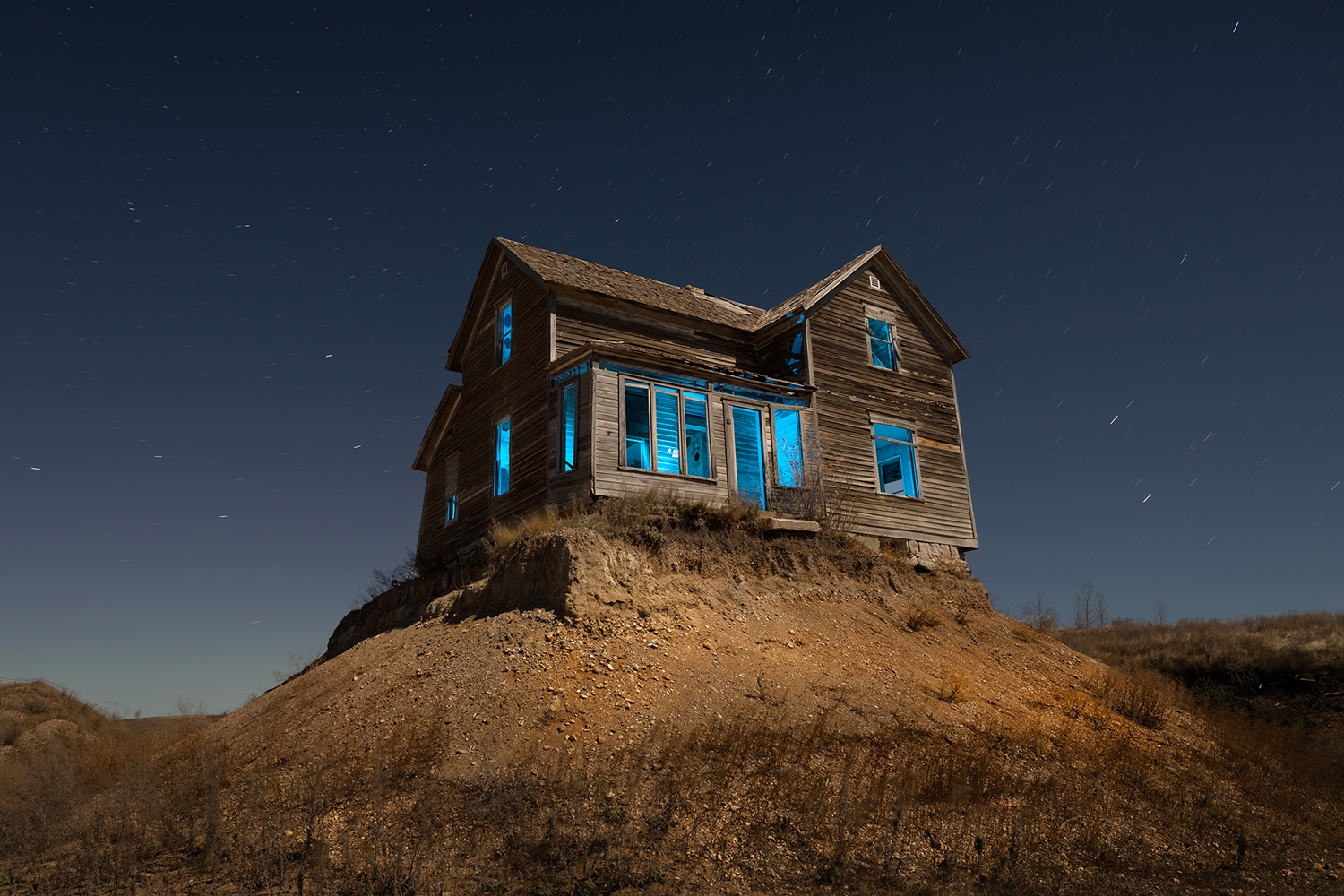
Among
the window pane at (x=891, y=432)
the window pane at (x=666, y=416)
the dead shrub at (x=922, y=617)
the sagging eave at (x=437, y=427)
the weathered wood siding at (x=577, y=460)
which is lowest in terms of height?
the dead shrub at (x=922, y=617)

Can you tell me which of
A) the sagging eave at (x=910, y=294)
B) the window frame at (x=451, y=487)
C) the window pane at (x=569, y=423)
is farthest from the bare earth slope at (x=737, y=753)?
the sagging eave at (x=910, y=294)

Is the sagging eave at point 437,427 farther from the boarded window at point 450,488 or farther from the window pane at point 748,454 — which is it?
the window pane at point 748,454

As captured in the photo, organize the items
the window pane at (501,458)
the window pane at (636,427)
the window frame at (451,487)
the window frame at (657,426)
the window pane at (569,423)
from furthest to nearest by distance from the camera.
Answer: the window frame at (451,487)
the window pane at (636,427)
the window pane at (501,458)
the window pane at (569,423)
the window frame at (657,426)

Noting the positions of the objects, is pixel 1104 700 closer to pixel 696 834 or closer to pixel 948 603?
pixel 948 603

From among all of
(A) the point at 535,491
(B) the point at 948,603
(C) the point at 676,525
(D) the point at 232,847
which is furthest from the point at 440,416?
(D) the point at 232,847

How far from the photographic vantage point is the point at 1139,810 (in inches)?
420

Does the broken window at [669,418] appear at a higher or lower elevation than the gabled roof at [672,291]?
lower

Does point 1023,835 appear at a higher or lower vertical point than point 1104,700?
lower

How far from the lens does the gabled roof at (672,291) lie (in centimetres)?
2127

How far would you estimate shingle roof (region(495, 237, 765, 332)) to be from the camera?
2094 cm

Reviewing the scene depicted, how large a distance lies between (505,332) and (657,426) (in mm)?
7501

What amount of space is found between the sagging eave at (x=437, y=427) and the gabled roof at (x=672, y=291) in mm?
1520

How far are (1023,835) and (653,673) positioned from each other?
5.19 metres

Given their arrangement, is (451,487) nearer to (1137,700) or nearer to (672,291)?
(672,291)
